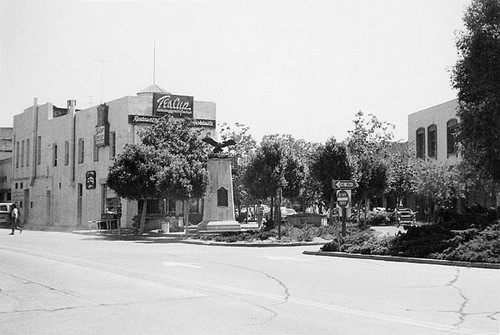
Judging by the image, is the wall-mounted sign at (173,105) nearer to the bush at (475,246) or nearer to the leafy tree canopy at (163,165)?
the leafy tree canopy at (163,165)

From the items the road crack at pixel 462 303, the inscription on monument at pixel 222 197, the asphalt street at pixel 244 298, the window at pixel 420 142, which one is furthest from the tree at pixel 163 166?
the window at pixel 420 142

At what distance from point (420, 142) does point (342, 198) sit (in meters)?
40.6

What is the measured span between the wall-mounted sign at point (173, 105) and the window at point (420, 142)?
22.6 m

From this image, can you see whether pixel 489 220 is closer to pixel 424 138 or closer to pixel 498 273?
pixel 498 273

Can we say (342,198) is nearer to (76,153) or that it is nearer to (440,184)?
(440,184)

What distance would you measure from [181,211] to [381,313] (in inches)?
1748

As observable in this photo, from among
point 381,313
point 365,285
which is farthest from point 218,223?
point 381,313

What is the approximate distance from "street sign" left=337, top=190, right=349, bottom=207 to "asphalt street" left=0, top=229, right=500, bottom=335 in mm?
4292

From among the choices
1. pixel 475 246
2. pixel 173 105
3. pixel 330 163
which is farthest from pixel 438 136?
pixel 475 246

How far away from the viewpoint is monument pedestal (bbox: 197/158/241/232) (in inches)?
1567

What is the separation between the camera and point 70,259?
2184 cm

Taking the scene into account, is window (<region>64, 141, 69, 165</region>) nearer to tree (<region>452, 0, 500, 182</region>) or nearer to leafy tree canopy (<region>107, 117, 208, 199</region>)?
leafy tree canopy (<region>107, 117, 208, 199</region>)

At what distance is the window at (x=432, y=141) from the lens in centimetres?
5994

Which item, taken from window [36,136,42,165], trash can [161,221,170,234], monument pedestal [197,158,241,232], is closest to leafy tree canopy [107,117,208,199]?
monument pedestal [197,158,241,232]
